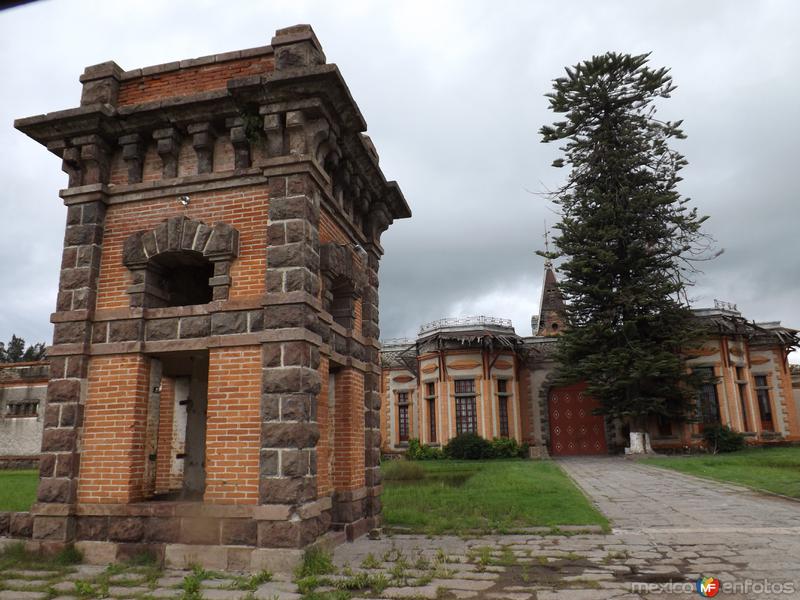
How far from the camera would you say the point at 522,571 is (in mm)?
5883

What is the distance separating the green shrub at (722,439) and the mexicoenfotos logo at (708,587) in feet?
74.9

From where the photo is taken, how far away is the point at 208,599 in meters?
5.15

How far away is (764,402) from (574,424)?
9.15m

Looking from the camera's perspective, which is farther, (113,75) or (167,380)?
(167,380)

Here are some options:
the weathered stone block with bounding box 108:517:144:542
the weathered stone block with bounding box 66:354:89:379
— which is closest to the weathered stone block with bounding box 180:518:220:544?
the weathered stone block with bounding box 108:517:144:542

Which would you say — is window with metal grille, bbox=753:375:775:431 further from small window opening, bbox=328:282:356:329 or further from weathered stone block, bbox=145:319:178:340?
weathered stone block, bbox=145:319:178:340

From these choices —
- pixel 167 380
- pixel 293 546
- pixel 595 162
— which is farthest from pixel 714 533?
pixel 595 162

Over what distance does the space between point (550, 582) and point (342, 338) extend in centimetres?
440

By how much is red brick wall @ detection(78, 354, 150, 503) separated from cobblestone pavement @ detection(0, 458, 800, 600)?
36.2 inches

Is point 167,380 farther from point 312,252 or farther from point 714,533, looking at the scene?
point 714,533

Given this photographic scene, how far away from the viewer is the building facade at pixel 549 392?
88.7ft

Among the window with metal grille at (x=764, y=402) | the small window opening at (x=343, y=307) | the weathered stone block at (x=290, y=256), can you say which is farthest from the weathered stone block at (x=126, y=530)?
the window with metal grille at (x=764, y=402)

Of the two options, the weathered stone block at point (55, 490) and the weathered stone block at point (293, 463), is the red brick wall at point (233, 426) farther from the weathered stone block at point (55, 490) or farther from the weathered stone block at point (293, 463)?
the weathered stone block at point (55, 490)

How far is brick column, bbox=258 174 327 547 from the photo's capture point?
638cm
